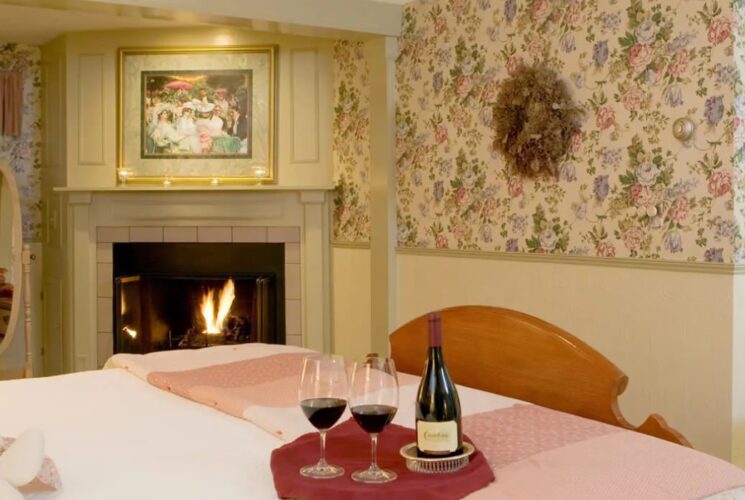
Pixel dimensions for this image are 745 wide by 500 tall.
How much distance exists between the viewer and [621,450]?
151cm

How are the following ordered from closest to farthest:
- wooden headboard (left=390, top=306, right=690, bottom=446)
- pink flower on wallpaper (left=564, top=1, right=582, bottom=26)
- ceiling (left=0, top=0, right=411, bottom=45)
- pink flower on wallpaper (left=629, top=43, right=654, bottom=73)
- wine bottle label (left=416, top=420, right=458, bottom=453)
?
wine bottle label (left=416, top=420, right=458, bottom=453) < wooden headboard (left=390, top=306, right=690, bottom=446) < pink flower on wallpaper (left=629, top=43, right=654, bottom=73) < pink flower on wallpaper (left=564, top=1, right=582, bottom=26) < ceiling (left=0, top=0, right=411, bottom=45)

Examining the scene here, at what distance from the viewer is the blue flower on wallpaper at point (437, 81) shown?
4.59m

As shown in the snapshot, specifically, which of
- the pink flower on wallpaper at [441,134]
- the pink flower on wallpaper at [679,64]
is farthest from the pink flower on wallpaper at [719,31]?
the pink flower on wallpaper at [441,134]

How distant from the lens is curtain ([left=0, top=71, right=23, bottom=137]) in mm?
5844

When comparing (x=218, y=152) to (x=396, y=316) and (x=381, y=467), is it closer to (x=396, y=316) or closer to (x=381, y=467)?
(x=396, y=316)

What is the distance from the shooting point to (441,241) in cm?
461

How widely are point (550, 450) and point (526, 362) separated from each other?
0.61 m

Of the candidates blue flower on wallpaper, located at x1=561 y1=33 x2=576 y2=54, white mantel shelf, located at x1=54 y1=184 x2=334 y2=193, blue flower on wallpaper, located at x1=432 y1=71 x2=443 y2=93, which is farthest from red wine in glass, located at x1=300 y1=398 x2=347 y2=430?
white mantel shelf, located at x1=54 y1=184 x2=334 y2=193

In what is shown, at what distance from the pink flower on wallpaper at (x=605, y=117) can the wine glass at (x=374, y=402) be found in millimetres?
2420

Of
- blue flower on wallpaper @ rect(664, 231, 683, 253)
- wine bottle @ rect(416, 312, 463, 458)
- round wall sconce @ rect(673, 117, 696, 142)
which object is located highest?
round wall sconce @ rect(673, 117, 696, 142)

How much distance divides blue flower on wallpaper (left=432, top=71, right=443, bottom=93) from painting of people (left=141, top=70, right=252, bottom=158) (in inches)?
59.8

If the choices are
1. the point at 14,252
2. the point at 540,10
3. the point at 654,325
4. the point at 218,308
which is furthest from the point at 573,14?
the point at 14,252

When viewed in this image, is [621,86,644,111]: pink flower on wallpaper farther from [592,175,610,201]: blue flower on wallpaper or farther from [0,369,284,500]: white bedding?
[0,369,284,500]: white bedding

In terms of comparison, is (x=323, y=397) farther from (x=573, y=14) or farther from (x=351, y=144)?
(x=351, y=144)
